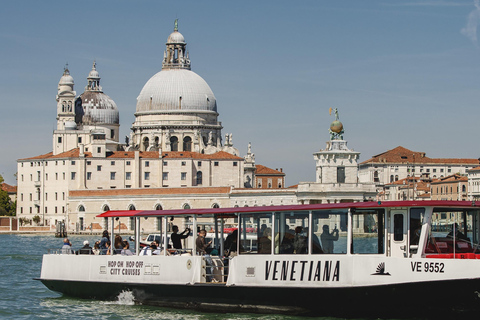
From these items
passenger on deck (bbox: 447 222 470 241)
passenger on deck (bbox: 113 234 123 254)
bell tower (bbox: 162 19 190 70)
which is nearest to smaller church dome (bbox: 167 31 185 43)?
bell tower (bbox: 162 19 190 70)

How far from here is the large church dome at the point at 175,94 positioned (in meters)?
96.2

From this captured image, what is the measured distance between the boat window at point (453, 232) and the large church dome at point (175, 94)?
262ft

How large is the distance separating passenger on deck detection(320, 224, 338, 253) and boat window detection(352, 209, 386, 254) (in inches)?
14.5

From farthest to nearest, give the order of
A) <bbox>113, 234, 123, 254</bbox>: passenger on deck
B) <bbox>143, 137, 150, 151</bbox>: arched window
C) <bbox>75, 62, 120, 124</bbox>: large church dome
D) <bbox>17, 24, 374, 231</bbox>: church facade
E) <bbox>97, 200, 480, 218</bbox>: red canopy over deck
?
1. <bbox>75, 62, 120, 124</bbox>: large church dome
2. <bbox>143, 137, 150, 151</bbox>: arched window
3. <bbox>17, 24, 374, 231</bbox>: church facade
4. <bbox>113, 234, 123, 254</bbox>: passenger on deck
5. <bbox>97, 200, 480, 218</bbox>: red canopy over deck

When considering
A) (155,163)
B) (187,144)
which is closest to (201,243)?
(155,163)

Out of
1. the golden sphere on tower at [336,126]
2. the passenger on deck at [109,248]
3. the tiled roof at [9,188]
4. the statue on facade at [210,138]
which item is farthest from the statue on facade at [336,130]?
the passenger on deck at [109,248]

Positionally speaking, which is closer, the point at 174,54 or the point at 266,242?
the point at 266,242

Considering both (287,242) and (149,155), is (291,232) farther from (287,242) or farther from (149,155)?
(149,155)

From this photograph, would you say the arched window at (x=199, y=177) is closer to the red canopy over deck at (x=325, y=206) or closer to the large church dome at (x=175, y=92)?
the large church dome at (x=175, y=92)

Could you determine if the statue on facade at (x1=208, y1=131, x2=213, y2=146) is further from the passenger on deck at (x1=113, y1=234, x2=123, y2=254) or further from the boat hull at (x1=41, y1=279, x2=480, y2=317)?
the boat hull at (x1=41, y1=279, x2=480, y2=317)

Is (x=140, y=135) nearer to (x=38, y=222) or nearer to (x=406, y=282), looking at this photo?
(x=38, y=222)

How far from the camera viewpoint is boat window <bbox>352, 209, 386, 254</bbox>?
55.5 ft

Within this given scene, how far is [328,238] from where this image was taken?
17.3 m

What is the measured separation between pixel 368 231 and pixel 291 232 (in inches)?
54.2
